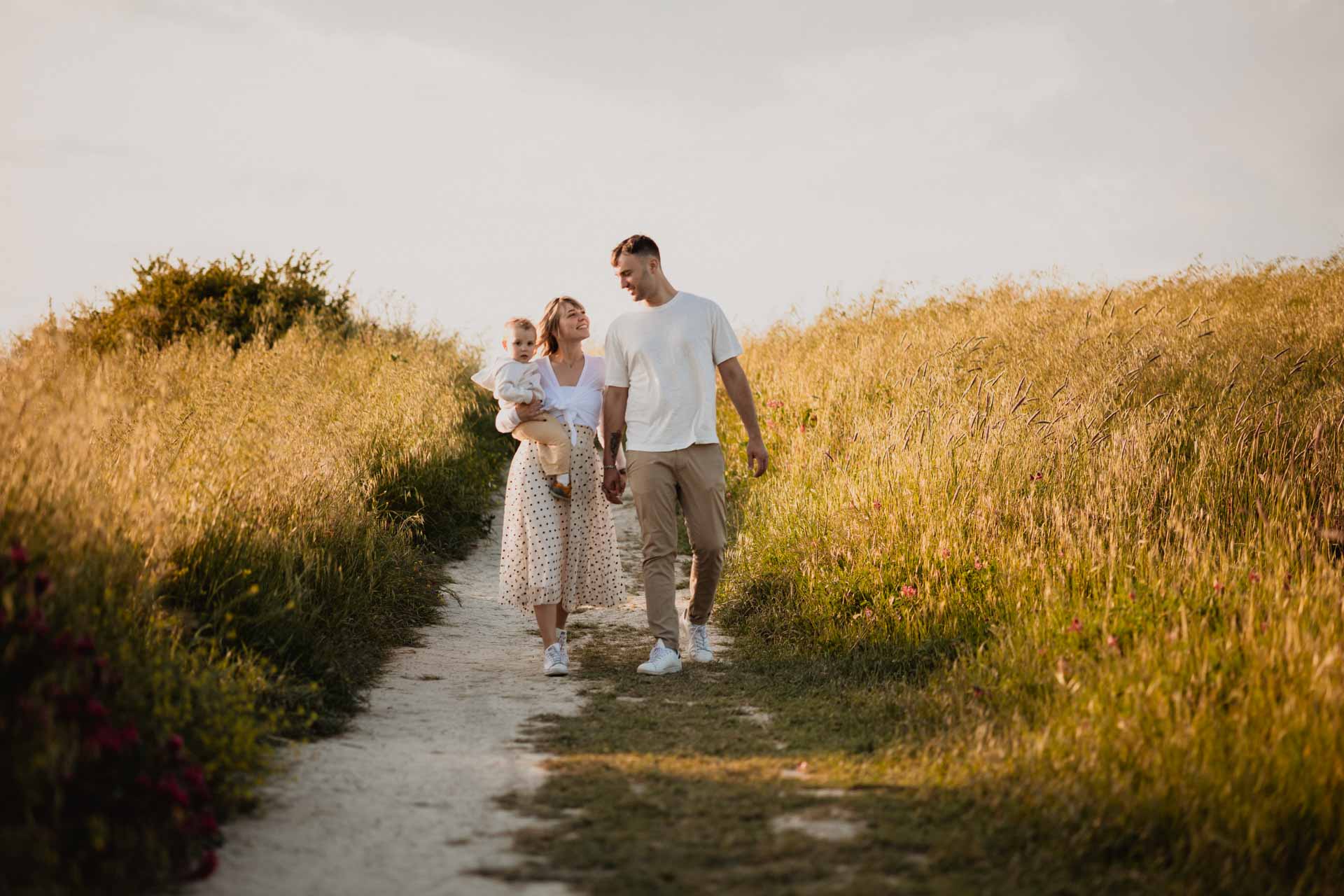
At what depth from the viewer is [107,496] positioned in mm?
4383

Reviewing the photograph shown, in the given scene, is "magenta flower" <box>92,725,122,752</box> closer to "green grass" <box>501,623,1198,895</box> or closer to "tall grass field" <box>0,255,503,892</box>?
"tall grass field" <box>0,255,503,892</box>

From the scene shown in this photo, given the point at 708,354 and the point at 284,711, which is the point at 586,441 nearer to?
the point at 708,354

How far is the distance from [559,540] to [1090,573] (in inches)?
116

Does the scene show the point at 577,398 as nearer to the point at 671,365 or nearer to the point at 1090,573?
the point at 671,365

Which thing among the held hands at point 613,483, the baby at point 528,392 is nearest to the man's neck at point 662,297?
the baby at point 528,392

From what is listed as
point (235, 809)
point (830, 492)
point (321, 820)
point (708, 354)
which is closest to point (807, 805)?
point (321, 820)

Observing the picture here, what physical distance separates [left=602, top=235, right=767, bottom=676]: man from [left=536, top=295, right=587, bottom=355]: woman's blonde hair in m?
0.32

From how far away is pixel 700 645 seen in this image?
6.25 meters

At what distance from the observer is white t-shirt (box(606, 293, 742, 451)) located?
18.7ft

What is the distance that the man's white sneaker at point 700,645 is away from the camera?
20.4ft

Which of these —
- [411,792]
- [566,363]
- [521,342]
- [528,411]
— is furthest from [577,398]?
[411,792]

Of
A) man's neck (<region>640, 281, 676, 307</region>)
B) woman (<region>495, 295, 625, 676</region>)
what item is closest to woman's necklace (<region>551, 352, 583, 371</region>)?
woman (<region>495, 295, 625, 676</region>)

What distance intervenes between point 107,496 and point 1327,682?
190 inches

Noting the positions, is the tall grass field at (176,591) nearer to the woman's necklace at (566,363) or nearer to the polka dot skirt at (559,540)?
the polka dot skirt at (559,540)
